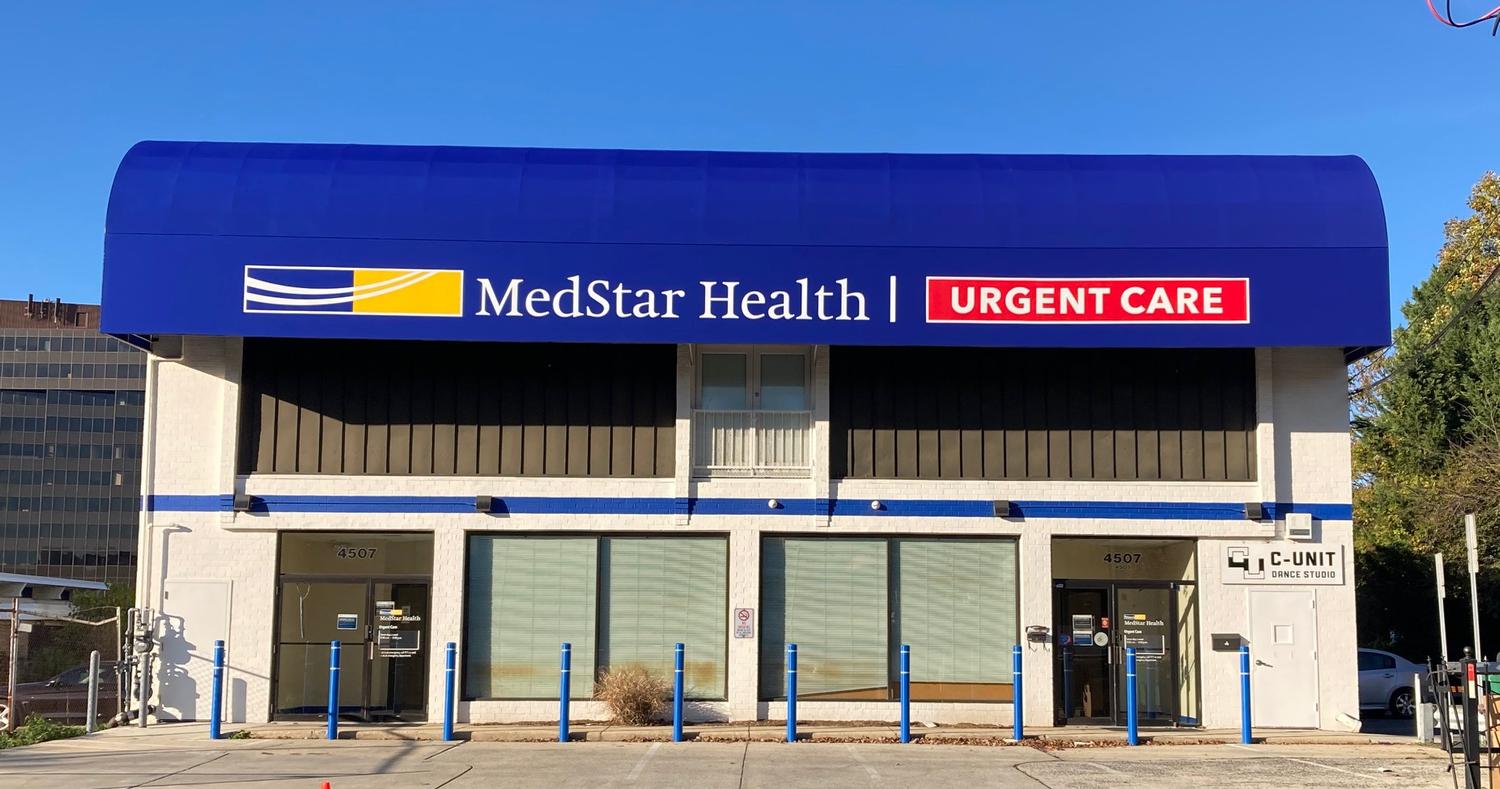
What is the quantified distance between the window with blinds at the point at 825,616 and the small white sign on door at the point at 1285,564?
493 cm

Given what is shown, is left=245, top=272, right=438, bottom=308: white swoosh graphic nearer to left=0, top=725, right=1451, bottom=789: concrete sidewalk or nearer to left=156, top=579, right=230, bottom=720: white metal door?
left=156, top=579, right=230, bottom=720: white metal door

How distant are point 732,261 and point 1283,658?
939 cm

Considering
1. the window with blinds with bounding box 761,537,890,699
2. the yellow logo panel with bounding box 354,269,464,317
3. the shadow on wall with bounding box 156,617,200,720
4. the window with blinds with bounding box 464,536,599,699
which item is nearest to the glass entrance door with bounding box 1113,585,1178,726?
the window with blinds with bounding box 761,537,890,699

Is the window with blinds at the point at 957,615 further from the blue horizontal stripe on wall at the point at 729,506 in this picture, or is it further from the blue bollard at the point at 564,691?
the blue bollard at the point at 564,691

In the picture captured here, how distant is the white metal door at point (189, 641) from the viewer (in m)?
19.1

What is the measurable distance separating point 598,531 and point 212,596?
541 cm

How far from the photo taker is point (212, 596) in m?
19.3

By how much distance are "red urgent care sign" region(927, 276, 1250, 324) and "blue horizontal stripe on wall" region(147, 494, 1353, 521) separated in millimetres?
2694

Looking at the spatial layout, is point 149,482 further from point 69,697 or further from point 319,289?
point 69,697

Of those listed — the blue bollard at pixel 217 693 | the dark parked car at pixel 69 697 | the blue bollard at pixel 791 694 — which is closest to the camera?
the blue bollard at pixel 791 694

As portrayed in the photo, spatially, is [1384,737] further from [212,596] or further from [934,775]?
[212,596]

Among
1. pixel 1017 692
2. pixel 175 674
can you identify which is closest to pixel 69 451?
pixel 175 674

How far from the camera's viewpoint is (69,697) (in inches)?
997

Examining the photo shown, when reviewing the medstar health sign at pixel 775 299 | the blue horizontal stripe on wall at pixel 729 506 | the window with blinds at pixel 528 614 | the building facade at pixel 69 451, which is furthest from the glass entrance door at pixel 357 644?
the building facade at pixel 69 451
